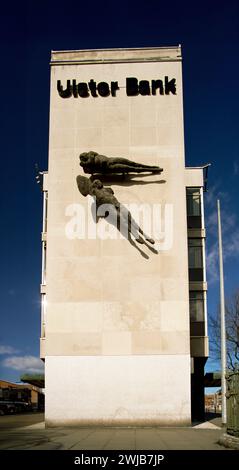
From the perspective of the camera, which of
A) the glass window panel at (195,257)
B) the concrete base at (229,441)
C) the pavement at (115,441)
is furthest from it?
the glass window panel at (195,257)

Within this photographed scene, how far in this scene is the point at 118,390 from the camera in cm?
2861

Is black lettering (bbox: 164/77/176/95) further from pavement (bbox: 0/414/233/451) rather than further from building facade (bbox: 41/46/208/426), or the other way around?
pavement (bbox: 0/414/233/451)

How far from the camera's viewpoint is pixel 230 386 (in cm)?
1964

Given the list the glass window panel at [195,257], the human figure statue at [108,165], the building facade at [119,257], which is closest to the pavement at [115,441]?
the building facade at [119,257]

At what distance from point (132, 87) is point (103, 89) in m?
1.78

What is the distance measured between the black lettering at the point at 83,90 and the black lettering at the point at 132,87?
2.51 metres

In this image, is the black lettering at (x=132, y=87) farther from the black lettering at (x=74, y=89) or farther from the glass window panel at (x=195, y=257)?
the glass window panel at (x=195, y=257)

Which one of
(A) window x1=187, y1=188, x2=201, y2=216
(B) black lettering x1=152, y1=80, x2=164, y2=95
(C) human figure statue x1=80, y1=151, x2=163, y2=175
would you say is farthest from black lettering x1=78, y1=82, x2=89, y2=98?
(A) window x1=187, y1=188, x2=201, y2=216

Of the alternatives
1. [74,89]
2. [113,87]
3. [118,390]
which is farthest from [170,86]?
[118,390]

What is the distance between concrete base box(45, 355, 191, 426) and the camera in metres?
28.3

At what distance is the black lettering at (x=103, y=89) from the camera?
32844mm

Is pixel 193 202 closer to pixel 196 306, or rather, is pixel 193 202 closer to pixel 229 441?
pixel 196 306
